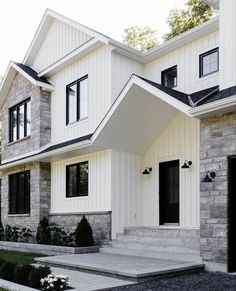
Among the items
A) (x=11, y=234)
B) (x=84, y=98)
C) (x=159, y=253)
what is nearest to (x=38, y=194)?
(x=11, y=234)

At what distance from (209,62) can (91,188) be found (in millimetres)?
5163

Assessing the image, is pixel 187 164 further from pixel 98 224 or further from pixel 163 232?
pixel 98 224

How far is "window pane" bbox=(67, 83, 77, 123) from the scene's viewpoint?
15.0m

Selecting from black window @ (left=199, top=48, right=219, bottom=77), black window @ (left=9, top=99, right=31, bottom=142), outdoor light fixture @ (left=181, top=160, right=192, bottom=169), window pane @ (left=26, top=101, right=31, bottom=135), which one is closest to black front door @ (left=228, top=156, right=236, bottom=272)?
outdoor light fixture @ (left=181, top=160, right=192, bottom=169)

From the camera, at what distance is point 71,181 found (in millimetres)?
14984

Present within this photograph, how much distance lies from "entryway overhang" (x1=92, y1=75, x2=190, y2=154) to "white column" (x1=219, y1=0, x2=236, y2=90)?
153 cm

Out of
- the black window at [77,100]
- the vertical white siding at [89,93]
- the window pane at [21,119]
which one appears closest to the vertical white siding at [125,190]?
the vertical white siding at [89,93]

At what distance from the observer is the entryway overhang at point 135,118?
11.1 metres

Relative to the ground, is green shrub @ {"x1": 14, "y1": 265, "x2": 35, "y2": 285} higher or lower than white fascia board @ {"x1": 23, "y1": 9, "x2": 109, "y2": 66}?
lower

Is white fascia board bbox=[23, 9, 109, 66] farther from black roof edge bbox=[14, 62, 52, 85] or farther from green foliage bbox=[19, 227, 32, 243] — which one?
green foliage bbox=[19, 227, 32, 243]

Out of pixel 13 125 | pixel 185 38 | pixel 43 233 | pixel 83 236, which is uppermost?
pixel 185 38

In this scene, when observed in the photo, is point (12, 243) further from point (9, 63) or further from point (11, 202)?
point (9, 63)

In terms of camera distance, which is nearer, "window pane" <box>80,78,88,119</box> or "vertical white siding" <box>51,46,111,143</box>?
"vertical white siding" <box>51,46,111,143</box>

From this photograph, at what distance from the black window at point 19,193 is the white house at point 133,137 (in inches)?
4.2
